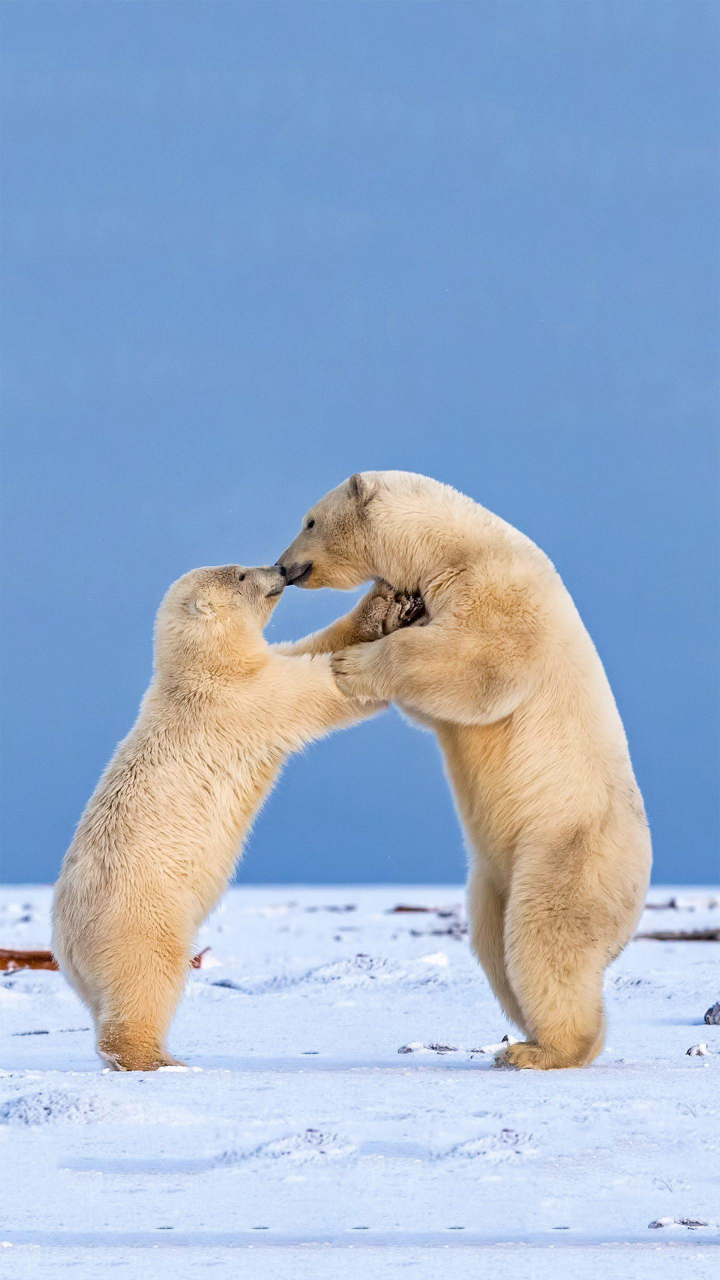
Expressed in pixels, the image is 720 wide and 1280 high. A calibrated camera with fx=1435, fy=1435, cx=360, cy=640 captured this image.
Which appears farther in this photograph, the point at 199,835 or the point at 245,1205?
the point at 199,835

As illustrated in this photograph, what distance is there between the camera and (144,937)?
561cm

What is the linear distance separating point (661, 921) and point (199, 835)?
11734 millimetres

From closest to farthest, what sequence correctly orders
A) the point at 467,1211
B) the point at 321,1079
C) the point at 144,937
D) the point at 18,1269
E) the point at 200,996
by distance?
1. the point at 18,1269
2. the point at 467,1211
3. the point at 321,1079
4. the point at 144,937
5. the point at 200,996

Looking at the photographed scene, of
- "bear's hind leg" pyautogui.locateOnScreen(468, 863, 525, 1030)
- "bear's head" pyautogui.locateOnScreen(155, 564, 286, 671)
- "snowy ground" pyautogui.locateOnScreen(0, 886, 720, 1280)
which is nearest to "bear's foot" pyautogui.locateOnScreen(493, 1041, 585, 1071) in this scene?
"snowy ground" pyautogui.locateOnScreen(0, 886, 720, 1280)

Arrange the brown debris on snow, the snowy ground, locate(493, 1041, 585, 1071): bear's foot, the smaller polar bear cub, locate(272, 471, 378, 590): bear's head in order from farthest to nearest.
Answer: the brown debris on snow
locate(272, 471, 378, 590): bear's head
the smaller polar bear cub
locate(493, 1041, 585, 1071): bear's foot
the snowy ground

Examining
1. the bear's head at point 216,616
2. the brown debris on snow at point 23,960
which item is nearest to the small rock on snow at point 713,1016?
the bear's head at point 216,616

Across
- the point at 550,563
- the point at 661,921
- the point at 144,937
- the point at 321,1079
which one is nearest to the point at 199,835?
the point at 144,937

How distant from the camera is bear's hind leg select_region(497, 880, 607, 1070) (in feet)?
18.1

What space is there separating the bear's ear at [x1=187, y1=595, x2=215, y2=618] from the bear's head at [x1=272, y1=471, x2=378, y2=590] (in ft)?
1.70

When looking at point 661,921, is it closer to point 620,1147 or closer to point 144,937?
point 144,937

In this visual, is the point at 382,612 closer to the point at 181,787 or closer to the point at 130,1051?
the point at 181,787

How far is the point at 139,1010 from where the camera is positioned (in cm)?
554

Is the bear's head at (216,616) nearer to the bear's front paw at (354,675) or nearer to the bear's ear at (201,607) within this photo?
the bear's ear at (201,607)

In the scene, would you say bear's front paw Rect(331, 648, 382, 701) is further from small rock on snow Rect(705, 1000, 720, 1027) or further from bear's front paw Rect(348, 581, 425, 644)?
small rock on snow Rect(705, 1000, 720, 1027)
